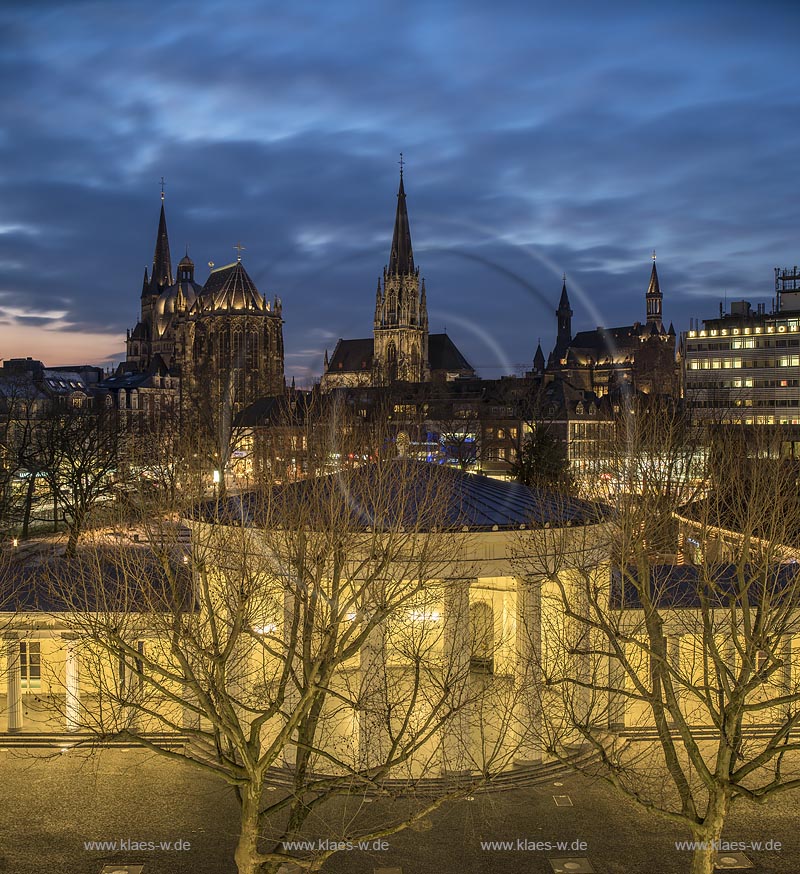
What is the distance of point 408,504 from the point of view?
27281 mm

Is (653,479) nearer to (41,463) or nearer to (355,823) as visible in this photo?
(355,823)

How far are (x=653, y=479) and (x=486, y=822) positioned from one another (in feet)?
34.4

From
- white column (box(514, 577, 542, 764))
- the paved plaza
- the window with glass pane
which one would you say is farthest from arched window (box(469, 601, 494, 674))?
the window with glass pane

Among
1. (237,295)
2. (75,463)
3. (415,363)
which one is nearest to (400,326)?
(415,363)

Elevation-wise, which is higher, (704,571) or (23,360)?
(23,360)

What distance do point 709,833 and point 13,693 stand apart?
20.8m

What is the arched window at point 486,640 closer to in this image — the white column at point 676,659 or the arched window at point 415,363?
the white column at point 676,659

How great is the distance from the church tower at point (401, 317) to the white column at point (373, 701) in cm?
12214

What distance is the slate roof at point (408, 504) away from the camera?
933 inches

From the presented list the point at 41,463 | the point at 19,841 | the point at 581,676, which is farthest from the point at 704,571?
the point at 41,463

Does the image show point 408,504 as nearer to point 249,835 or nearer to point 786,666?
point 249,835

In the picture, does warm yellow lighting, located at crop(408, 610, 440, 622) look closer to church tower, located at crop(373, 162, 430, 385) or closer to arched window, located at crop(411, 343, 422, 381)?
church tower, located at crop(373, 162, 430, 385)

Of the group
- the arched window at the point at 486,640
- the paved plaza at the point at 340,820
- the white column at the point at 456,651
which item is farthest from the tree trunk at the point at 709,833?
the arched window at the point at 486,640

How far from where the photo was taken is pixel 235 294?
193m
